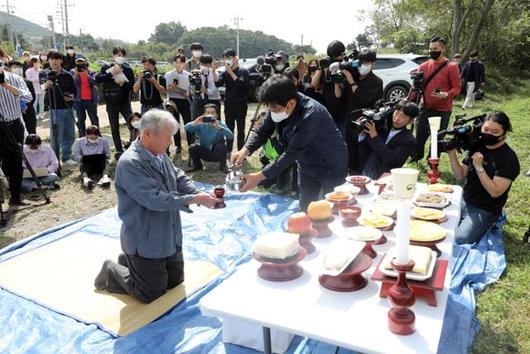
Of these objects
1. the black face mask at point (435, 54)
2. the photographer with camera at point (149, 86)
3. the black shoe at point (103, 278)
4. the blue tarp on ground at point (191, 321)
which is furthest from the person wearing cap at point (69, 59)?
the black face mask at point (435, 54)

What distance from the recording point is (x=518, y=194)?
446 centimetres

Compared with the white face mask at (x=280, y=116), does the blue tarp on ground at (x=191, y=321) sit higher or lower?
lower

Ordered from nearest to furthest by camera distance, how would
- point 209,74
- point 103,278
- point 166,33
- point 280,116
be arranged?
point 280,116
point 103,278
point 209,74
point 166,33

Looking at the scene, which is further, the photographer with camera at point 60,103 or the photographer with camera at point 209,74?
the photographer with camera at point 209,74

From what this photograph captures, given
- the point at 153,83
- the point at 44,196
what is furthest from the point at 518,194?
the point at 44,196

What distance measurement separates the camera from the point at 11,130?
487 centimetres

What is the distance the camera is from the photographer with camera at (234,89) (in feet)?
19.1

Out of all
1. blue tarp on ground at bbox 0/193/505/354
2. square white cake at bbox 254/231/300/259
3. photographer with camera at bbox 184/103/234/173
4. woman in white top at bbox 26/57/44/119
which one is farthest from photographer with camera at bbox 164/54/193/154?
square white cake at bbox 254/231/300/259

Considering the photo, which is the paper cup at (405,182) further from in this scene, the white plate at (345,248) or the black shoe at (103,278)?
the black shoe at (103,278)

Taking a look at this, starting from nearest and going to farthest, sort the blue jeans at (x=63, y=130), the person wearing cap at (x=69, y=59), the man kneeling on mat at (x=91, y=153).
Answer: the man kneeling on mat at (x=91, y=153) → the blue jeans at (x=63, y=130) → the person wearing cap at (x=69, y=59)

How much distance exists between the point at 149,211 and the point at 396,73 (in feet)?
31.4

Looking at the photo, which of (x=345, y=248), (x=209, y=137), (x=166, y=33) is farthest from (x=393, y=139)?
(x=166, y=33)

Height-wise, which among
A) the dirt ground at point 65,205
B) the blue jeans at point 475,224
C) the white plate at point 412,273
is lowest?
the dirt ground at point 65,205

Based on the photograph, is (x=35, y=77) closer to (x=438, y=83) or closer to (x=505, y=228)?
(x=438, y=83)
